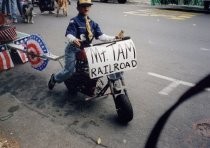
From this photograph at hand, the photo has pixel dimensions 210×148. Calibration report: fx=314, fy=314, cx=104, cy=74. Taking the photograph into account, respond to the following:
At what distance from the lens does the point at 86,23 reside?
16.3 feet

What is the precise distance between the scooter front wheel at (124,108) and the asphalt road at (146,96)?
0.13 m

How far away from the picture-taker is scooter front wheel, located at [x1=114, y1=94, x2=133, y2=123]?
442 centimetres

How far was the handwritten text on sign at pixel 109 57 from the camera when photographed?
437cm

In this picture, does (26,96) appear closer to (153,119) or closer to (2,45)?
(2,45)

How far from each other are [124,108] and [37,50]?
112 inches

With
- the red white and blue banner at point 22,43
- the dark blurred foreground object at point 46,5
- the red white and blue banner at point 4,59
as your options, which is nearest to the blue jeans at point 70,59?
the red white and blue banner at point 4,59

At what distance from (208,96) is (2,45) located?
450 centimetres

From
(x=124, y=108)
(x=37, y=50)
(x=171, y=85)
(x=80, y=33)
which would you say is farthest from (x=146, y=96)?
(x=37, y=50)

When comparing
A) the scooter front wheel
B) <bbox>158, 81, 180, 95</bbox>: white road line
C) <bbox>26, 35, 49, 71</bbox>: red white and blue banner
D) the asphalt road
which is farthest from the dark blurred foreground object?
the scooter front wheel

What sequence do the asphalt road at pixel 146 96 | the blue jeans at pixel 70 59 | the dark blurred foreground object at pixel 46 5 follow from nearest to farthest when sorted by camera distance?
the asphalt road at pixel 146 96, the blue jeans at pixel 70 59, the dark blurred foreground object at pixel 46 5

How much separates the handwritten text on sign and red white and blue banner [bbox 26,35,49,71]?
2282mm

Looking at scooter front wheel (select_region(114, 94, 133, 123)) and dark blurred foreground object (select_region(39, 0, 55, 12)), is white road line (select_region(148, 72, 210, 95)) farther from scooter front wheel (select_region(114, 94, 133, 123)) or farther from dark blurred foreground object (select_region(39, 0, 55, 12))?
dark blurred foreground object (select_region(39, 0, 55, 12))

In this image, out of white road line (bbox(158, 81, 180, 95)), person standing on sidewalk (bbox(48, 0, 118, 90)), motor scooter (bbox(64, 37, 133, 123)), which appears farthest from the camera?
white road line (bbox(158, 81, 180, 95))

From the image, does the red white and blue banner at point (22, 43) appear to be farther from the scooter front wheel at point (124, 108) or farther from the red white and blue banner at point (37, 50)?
the scooter front wheel at point (124, 108)
